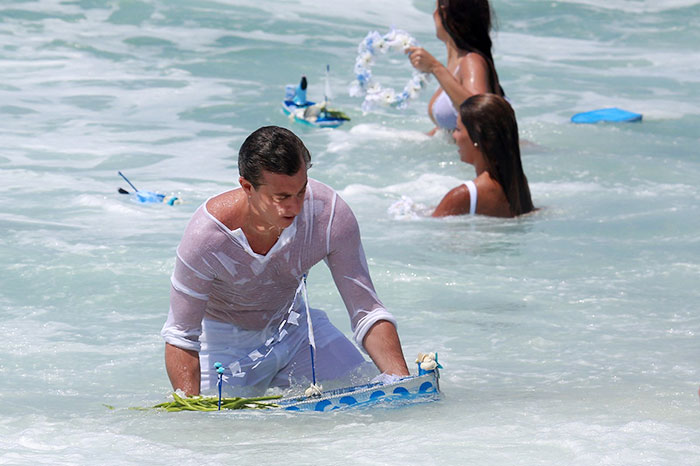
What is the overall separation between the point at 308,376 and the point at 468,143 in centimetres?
354

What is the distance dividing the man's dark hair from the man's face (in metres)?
0.02

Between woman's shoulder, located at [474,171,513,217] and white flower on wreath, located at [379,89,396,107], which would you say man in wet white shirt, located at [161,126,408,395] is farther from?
white flower on wreath, located at [379,89,396,107]

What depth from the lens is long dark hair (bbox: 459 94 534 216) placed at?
7.28 meters

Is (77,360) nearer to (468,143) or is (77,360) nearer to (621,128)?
(468,143)

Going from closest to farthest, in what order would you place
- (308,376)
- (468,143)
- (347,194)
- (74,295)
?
(308,376) < (74,295) < (468,143) < (347,194)

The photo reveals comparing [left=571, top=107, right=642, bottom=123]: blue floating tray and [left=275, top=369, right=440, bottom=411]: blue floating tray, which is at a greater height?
[left=571, top=107, right=642, bottom=123]: blue floating tray

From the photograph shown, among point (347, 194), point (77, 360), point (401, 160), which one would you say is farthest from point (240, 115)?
point (77, 360)

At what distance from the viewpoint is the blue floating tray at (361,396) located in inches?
153

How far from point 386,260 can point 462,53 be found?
2801 mm

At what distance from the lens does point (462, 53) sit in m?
8.95

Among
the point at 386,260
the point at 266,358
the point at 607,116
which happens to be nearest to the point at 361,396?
the point at 266,358

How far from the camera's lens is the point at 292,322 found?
4.34 meters

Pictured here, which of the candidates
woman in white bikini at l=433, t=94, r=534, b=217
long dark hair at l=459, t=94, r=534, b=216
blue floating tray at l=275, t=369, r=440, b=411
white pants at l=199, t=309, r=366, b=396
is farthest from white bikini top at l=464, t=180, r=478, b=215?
blue floating tray at l=275, t=369, r=440, b=411

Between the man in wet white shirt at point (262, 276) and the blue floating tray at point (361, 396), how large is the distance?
0.07 meters
